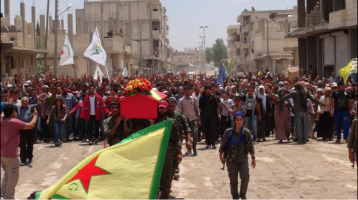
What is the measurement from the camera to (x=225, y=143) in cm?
995

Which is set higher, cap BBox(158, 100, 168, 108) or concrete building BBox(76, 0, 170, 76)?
concrete building BBox(76, 0, 170, 76)

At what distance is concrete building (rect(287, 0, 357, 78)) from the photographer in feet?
92.9

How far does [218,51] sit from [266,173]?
564ft

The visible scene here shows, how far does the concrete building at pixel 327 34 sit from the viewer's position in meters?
28.3

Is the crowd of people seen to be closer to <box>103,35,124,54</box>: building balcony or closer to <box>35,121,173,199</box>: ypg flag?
<box>35,121,173,199</box>: ypg flag

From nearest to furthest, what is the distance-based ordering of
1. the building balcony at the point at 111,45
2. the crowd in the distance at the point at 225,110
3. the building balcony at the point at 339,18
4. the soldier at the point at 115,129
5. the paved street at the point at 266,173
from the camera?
the soldier at the point at 115,129, the paved street at the point at 266,173, the crowd in the distance at the point at 225,110, the building balcony at the point at 339,18, the building balcony at the point at 111,45

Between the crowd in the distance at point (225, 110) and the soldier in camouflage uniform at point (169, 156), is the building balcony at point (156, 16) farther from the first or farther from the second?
the soldier in camouflage uniform at point (169, 156)

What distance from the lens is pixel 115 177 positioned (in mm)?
8734

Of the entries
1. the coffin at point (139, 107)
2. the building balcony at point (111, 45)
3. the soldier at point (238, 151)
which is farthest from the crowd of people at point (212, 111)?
the building balcony at point (111, 45)

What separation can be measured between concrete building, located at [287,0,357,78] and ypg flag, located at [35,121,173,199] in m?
17.3

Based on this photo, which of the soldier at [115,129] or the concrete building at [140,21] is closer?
the soldier at [115,129]

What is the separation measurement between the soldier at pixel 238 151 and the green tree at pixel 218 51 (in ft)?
567

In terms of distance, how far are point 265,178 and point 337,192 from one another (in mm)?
1908

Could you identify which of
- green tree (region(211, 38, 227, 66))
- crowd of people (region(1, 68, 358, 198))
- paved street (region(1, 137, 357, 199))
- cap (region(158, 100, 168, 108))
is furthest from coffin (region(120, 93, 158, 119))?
green tree (region(211, 38, 227, 66))
